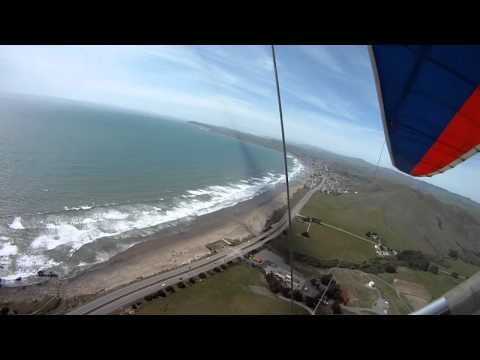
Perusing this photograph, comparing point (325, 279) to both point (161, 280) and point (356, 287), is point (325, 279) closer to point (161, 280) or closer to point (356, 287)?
point (356, 287)

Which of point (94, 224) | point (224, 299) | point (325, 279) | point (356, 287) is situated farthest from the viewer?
point (94, 224)

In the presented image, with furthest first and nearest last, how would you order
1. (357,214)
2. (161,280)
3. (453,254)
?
(357,214), (453,254), (161,280)

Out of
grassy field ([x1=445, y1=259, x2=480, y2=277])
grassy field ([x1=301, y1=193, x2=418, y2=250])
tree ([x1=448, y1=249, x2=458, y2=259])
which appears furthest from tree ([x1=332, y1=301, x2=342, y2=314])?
tree ([x1=448, y1=249, x2=458, y2=259])

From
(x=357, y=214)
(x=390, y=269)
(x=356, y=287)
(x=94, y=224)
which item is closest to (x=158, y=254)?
(x=94, y=224)

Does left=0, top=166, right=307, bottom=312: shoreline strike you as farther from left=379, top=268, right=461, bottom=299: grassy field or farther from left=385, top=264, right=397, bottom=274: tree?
left=379, top=268, right=461, bottom=299: grassy field
